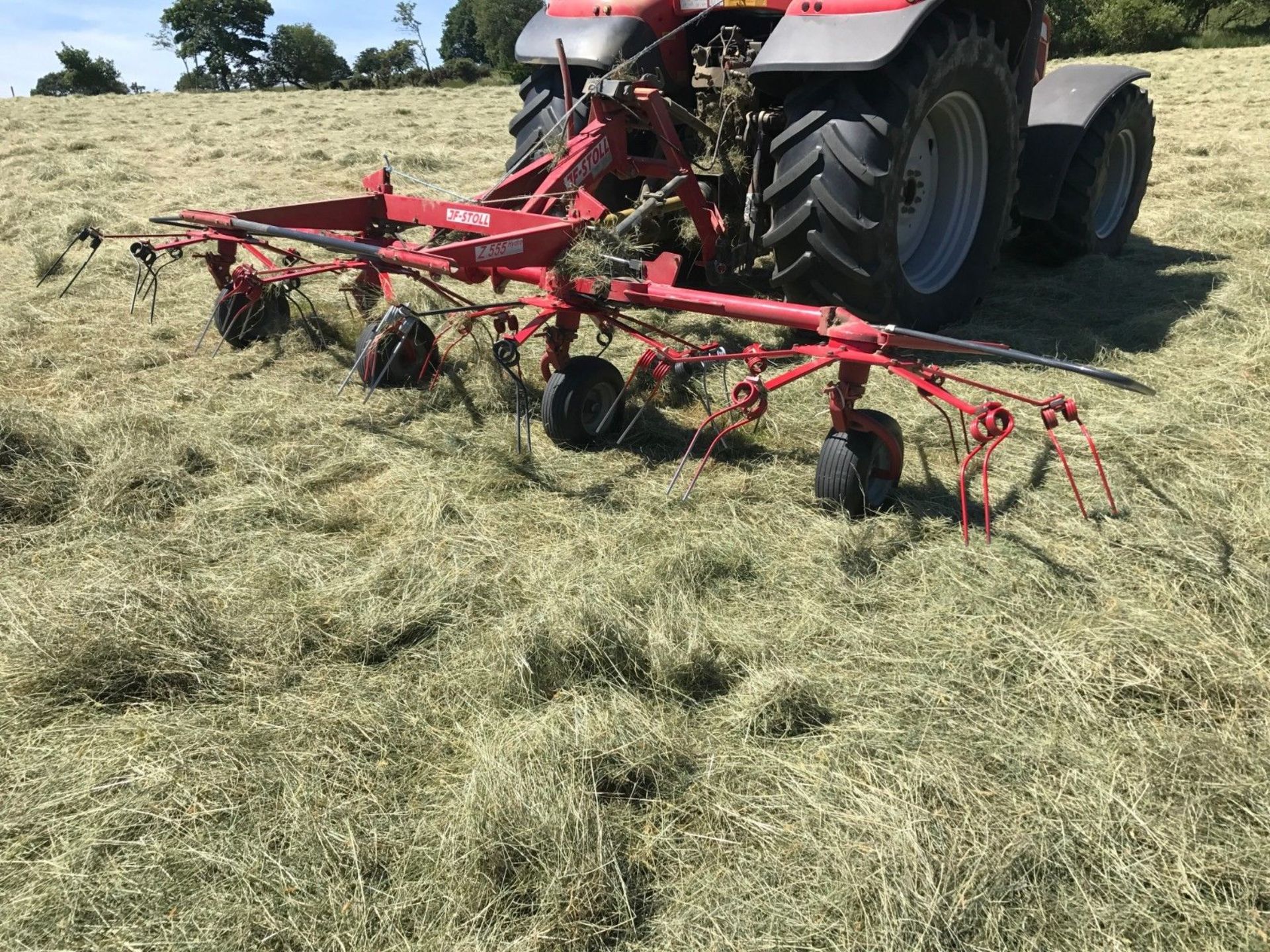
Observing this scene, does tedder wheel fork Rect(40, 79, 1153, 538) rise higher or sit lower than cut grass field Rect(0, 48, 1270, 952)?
higher

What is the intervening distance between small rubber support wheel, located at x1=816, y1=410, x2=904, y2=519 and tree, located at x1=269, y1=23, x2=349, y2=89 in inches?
3019

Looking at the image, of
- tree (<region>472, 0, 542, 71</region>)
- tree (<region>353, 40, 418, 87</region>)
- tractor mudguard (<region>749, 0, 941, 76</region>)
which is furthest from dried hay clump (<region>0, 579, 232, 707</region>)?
tree (<region>353, 40, 418, 87</region>)

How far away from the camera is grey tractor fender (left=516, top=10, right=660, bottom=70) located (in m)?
4.65

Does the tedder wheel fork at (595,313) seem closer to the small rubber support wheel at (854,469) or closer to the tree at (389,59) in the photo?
the small rubber support wheel at (854,469)

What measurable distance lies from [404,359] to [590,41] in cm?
204

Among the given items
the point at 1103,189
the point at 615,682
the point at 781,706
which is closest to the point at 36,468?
the point at 615,682

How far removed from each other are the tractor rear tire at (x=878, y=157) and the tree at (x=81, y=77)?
64.0 m

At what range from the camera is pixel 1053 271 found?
5883 millimetres

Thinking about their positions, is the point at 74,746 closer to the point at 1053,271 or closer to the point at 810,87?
the point at 810,87

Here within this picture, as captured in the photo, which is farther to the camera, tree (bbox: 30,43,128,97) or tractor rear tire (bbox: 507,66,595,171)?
tree (bbox: 30,43,128,97)

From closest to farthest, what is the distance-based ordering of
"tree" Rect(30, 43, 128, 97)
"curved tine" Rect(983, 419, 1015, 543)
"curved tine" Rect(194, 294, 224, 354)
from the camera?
1. "curved tine" Rect(983, 419, 1015, 543)
2. "curved tine" Rect(194, 294, 224, 354)
3. "tree" Rect(30, 43, 128, 97)

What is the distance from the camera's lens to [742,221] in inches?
193

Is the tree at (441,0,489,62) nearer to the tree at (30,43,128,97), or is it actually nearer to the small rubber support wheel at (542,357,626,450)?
the tree at (30,43,128,97)

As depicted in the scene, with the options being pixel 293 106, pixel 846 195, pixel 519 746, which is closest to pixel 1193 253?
pixel 846 195
